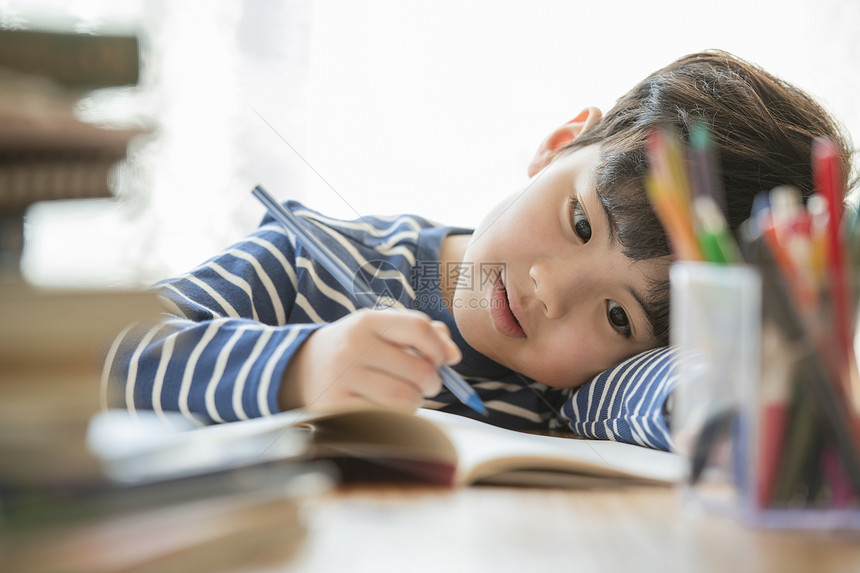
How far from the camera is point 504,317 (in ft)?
2.01

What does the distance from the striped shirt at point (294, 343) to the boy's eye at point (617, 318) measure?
48 millimetres

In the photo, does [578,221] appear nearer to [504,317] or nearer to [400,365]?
[504,317]

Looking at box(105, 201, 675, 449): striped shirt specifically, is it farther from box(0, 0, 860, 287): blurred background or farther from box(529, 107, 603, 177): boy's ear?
box(0, 0, 860, 287): blurred background

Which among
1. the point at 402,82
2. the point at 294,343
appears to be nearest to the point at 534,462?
the point at 294,343

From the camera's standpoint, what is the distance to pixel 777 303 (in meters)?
0.25

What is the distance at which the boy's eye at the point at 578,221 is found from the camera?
0.59m

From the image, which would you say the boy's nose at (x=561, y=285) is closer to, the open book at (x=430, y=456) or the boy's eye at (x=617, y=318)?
the boy's eye at (x=617, y=318)

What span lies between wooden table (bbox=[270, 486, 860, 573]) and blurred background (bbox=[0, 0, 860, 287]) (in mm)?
645

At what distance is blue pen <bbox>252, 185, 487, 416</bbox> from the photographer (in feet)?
1.41

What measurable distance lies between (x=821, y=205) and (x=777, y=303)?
0.16 feet

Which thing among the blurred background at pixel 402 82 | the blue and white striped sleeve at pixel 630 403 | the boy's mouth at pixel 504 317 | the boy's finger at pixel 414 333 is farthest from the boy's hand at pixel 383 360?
the blurred background at pixel 402 82

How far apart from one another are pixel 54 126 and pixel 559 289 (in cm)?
44

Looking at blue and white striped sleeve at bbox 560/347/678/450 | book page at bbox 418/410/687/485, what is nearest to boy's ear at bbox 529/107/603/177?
blue and white striped sleeve at bbox 560/347/678/450

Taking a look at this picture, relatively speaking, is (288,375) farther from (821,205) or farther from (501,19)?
(501,19)
